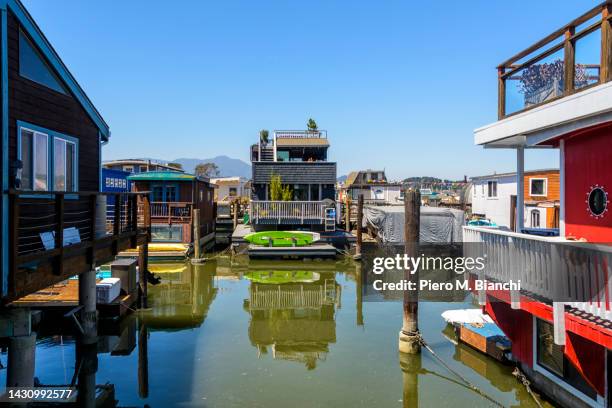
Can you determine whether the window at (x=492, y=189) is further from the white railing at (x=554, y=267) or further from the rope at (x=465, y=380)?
the white railing at (x=554, y=267)

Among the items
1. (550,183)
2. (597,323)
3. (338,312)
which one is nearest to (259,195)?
(338,312)

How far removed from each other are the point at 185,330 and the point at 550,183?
76.8ft

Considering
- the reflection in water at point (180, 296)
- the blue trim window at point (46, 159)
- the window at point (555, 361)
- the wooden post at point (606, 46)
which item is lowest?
the reflection in water at point (180, 296)

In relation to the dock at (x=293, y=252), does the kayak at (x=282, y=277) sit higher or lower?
lower

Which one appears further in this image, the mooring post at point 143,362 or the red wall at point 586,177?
the mooring post at point 143,362

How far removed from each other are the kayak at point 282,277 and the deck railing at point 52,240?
373 inches

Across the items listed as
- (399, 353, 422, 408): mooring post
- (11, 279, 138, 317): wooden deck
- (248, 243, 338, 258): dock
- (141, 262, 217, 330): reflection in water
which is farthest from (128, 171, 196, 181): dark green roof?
(399, 353, 422, 408): mooring post

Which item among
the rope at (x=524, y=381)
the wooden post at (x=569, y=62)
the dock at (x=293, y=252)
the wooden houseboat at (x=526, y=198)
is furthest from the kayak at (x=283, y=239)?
the wooden post at (x=569, y=62)

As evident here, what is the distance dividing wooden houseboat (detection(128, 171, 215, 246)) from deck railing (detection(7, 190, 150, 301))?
13796 millimetres

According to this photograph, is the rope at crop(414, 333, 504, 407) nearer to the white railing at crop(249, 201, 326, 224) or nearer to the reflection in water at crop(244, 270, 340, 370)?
the reflection in water at crop(244, 270, 340, 370)

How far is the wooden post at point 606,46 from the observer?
5.75m

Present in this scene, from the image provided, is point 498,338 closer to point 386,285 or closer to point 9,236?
point 386,285

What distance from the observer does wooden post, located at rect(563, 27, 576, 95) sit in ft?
21.7

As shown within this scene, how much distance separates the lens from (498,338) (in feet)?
34.8
